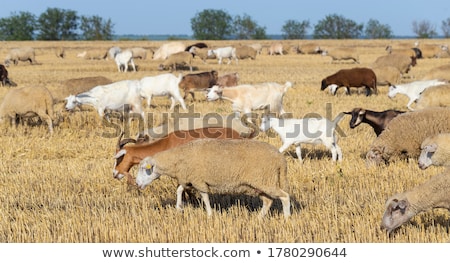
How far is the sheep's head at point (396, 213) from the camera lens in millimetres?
6562

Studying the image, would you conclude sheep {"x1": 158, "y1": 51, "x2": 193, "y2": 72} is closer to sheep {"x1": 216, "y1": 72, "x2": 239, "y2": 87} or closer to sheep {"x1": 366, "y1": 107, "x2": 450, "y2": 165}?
sheep {"x1": 216, "y1": 72, "x2": 239, "y2": 87}

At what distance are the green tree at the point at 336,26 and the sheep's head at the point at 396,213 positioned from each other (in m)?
99.1

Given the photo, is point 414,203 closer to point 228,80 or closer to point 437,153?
point 437,153

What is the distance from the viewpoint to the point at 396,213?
6594 mm

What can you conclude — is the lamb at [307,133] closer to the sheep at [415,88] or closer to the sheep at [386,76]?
the sheep at [415,88]

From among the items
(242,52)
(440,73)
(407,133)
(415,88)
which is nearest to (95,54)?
(242,52)

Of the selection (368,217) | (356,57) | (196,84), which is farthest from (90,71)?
(368,217)

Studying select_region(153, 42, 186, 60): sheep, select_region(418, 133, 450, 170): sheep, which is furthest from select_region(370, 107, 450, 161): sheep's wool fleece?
select_region(153, 42, 186, 60): sheep

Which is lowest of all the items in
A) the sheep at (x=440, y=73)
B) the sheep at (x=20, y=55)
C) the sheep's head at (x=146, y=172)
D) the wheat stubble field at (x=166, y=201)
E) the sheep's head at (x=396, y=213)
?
the wheat stubble field at (x=166, y=201)

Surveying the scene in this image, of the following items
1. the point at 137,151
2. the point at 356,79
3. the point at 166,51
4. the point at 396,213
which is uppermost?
the point at 166,51

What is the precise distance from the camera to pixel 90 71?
33.7 meters

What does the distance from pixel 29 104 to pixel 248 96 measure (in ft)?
17.4

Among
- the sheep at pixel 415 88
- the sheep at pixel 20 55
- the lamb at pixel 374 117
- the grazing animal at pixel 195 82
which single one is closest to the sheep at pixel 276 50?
the sheep at pixel 20 55
